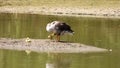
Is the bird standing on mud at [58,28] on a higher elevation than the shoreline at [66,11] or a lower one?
higher

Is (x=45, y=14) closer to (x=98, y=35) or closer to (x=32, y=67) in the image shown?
(x=98, y=35)

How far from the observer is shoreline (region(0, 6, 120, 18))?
41281 millimetres

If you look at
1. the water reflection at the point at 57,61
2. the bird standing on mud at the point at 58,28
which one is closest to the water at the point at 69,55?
the water reflection at the point at 57,61

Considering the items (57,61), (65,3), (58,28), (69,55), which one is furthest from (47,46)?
(65,3)

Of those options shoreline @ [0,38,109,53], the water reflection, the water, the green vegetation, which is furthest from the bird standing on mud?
the green vegetation

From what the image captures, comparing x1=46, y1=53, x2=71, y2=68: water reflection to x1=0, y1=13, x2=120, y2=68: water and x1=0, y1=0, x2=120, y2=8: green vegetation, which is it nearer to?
x1=0, y1=13, x2=120, y2=68: water

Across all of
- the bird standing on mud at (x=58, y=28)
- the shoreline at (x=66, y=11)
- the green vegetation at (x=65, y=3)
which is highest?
the bird standing on mud at (x=58, y=28)

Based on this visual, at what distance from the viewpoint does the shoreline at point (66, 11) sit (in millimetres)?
41281

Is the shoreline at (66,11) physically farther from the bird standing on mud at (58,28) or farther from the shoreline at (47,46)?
the shoreline at (47,46)

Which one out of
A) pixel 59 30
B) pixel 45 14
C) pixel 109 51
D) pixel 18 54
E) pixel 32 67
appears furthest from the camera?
pixel 45 14

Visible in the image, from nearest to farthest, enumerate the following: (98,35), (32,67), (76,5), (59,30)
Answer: (32,67)
(59,30)
(98,35)
(76,5)

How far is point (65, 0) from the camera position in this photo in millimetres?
48312

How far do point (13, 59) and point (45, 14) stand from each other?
74.2ft

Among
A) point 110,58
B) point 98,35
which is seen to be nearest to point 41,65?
point 110,58
